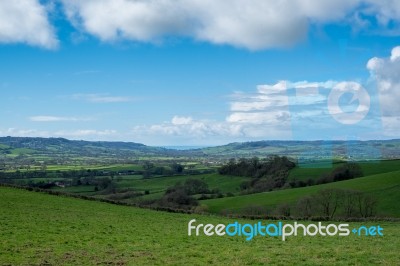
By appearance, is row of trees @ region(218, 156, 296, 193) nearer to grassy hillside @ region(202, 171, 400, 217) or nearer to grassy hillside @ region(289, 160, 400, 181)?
grassy hillside @ region(289, 160, 400, 181)

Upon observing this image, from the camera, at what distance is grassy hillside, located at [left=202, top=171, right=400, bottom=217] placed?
56375mm

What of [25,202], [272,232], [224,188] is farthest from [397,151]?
[25,202]

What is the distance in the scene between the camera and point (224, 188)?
94.9 meters

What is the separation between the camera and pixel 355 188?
64625 mm

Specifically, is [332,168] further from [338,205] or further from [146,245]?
[146,245]

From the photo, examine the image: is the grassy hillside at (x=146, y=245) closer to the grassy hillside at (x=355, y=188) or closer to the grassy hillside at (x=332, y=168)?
the grassy hillside at (x=355, y=188)

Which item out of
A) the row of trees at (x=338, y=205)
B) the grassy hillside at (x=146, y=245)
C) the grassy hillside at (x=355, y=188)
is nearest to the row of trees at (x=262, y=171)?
the grassy hillside at (x=355, y=188)

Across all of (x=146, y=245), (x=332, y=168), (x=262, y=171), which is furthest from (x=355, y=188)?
(x=146, y=245)

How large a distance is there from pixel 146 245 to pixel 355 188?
5076 cm

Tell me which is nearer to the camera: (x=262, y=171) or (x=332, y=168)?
(x=332, y=168)

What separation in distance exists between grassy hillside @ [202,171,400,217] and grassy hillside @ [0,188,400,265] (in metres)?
25.5

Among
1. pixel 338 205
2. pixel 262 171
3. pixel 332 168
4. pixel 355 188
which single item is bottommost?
pixel 338 205

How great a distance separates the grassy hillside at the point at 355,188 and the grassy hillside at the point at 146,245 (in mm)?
25523

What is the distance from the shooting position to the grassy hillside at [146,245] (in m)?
17.3
